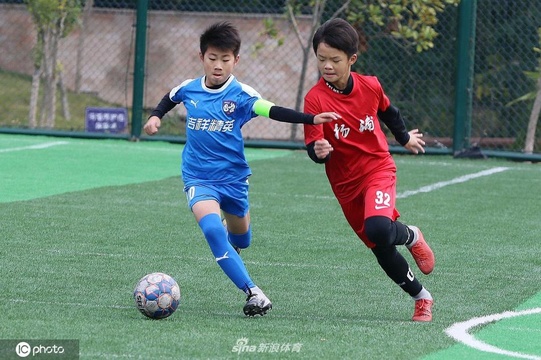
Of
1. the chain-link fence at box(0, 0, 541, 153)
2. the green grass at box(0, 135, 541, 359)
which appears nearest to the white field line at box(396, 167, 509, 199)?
the green grass at box(0, 135, 541, 359)

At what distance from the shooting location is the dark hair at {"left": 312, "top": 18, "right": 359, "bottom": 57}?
6.26m

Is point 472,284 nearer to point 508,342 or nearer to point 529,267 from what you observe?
point 529,267

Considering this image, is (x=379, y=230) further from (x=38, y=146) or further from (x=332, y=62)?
(x=38, y=146)

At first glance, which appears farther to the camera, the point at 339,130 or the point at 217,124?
the point at 217,124

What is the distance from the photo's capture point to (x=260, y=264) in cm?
777

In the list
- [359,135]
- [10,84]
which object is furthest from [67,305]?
[10,84]

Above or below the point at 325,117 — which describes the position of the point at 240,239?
below

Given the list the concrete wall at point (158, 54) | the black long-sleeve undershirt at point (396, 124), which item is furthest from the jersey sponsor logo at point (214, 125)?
the concrete wall at point (158, 54)

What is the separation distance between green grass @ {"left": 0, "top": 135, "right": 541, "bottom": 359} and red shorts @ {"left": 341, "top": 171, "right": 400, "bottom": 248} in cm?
47

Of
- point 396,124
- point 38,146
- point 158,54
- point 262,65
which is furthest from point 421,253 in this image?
point 158,54

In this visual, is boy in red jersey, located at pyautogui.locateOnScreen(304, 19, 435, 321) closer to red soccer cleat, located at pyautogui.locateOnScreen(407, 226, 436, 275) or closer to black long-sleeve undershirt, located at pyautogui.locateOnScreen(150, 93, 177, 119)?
red soccer cleat, located at pyautogui.locateOnScreen(407, 226, 436, 275)

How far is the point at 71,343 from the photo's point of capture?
529 centimetres

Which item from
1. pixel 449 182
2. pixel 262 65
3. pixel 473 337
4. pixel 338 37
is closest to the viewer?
pixel 473 337

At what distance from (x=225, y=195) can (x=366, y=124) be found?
0.87m
